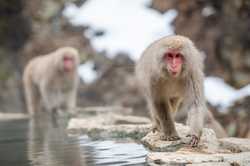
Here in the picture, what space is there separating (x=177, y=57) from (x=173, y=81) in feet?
0.97

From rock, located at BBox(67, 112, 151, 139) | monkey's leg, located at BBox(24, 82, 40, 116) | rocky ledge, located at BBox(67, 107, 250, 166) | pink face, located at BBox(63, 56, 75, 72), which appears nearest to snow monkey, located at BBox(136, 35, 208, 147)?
rocky ledge, located at BBox(67, 107, 250, 166)

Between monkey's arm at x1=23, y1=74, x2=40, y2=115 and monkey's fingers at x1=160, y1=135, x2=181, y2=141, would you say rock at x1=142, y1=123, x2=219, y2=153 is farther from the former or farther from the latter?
monkey's arm at x1=23, y1=74, x2=40, y2=115

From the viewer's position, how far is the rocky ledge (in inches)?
140

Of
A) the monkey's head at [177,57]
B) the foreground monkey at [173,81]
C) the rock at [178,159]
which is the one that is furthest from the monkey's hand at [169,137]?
the rock at [178,159]

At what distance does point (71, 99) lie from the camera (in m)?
10.2

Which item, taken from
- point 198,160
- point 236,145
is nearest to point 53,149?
point 236,145

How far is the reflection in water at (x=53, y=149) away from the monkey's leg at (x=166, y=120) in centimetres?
→ 73

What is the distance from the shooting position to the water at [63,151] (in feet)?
13.0

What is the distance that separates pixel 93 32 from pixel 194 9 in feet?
13.4

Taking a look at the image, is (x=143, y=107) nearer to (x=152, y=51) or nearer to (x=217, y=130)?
(x=217, y=130)

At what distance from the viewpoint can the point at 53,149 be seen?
4750 millimetres

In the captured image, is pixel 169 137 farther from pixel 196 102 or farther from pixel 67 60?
pixel 67 60

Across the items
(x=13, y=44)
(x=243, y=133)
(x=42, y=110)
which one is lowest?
(x=243, y=133)

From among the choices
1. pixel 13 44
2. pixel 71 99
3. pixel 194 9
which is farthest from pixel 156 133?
pixel 13 44
